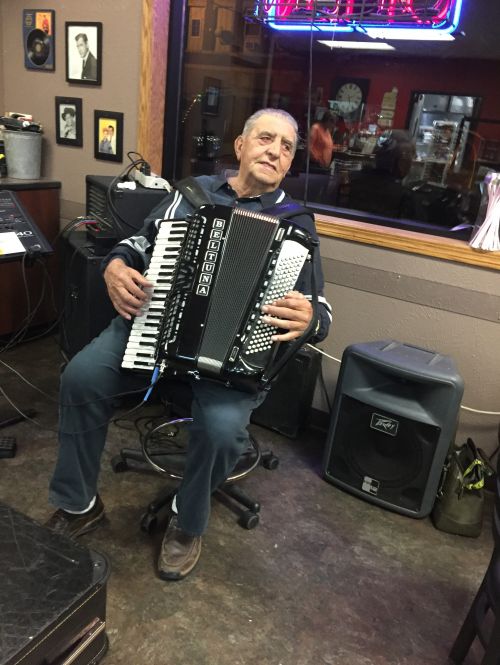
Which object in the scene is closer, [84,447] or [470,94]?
[84,447]

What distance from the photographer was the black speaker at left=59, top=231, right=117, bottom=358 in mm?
2156

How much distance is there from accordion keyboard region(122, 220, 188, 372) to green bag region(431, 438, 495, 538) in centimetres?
116

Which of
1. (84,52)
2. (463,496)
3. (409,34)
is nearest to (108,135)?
(84,52)

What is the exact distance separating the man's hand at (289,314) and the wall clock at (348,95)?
1312mm

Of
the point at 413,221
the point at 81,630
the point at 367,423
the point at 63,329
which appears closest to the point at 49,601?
Answer: the point at 81,630

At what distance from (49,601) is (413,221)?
1.95 meters

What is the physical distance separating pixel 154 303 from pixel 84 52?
6.07 ft

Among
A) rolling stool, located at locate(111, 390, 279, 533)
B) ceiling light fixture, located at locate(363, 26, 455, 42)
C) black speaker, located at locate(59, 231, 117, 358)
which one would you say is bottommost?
rolling stool, located at locate(111, 390, 279, 533)

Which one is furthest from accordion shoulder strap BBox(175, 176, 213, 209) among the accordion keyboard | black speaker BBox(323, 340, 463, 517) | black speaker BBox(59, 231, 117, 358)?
black speaker BBox(323, 340, 463, 517)

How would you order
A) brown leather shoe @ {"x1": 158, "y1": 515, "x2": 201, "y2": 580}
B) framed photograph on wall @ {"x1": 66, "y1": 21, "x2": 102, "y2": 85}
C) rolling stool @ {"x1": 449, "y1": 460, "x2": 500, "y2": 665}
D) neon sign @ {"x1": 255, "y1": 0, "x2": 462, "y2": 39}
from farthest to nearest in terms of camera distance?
framed photograph on wall @ {"x1": 66, "y1": 21, "x2": 102, "y2": 85} < neon sign @ {"x1": 255, "y1": 0, "x2": 462, "y2": 39} < brown leather shoe @ {"x1": 158, "y1": 515, "x2": 201, "y2": 580} < rolling stool @ {"x1": 449, "y1": 460, "x2": 500, "y2": 665}

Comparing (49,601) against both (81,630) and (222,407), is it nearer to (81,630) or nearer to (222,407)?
(81,630)

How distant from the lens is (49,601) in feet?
3.32

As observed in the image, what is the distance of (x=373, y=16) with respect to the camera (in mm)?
2184

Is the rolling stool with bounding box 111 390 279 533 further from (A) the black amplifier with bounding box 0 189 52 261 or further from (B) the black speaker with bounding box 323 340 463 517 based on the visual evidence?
(A) the black amplifier with bounding box 0 189 52 261
